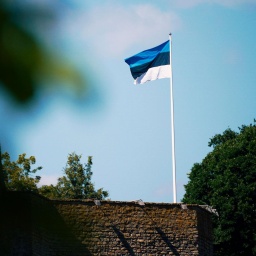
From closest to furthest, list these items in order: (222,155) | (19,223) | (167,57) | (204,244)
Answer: (19,223) → (204,244) → (167,57) → (222,155)

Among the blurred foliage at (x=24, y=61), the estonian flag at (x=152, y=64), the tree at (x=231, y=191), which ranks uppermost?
the estonian flag at (x=152, y=64)

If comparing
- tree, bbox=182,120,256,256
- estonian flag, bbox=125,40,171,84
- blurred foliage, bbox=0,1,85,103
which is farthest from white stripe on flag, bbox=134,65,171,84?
blurred foliage, bbox=0,1,85,103

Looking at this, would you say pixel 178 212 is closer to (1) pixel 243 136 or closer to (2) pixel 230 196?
(2) pixel 230 196

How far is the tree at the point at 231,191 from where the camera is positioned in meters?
32.6

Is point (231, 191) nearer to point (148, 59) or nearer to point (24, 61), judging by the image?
point (148, 59)

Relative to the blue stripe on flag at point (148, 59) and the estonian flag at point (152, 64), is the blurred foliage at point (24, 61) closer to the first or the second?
the estonian flag at point (152, 64)

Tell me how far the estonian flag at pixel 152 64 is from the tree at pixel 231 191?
856 centimetres

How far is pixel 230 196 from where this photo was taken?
3334cm

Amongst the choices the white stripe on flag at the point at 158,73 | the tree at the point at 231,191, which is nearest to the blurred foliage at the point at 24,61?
the white stripe on flag at the point at 158,73

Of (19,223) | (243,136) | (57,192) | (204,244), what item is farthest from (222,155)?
(19,223)

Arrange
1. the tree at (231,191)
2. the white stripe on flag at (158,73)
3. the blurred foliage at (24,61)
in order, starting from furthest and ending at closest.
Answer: the tree at (231,191) < the white stripe on flag at (158,73) < the blurred foliage at (24,61)

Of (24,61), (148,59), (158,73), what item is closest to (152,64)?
(148,59)

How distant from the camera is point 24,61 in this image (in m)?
1.51

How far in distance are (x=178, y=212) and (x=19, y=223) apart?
68.3ft
